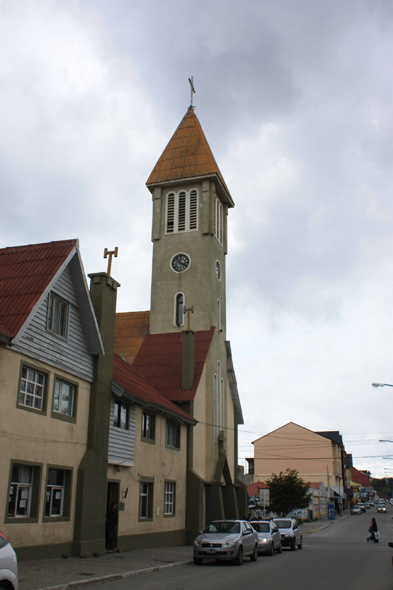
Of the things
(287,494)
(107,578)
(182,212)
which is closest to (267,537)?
(107,578)

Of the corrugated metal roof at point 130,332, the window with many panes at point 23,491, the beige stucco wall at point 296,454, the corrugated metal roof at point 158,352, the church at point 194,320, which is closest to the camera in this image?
the window with many panes at point 23,491

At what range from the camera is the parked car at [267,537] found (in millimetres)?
21625

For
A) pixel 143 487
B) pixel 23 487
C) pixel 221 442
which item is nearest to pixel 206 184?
pixel 221 442

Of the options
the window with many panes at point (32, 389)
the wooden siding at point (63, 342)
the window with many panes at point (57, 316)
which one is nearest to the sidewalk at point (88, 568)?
the window with many panes at point (32, 389)

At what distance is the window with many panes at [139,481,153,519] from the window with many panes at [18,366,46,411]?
27.9 feet

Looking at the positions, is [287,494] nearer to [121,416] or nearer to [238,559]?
[121,416]

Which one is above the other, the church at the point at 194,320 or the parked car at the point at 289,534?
the church at the point at 194,320

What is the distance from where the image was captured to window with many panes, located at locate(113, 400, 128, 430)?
67.4 feet

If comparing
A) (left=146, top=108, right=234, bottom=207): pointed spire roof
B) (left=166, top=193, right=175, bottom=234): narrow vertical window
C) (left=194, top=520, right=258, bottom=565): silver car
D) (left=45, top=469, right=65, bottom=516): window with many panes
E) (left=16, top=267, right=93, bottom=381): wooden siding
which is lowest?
(left=194, top=520, right=258, bottom=565): silver car

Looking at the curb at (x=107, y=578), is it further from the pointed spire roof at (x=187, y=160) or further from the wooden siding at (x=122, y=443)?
the pointed spire roof at (x=187, y=160)

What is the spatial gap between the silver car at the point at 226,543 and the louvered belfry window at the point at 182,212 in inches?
882

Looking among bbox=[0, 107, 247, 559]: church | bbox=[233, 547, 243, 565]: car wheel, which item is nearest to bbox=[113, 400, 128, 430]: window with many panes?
bbox=[0, 107, 247, 559]: church

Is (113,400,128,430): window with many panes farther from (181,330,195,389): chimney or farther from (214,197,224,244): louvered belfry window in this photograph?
(214,197,224,244): louvered belfry window

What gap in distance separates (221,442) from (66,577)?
21.6 m
